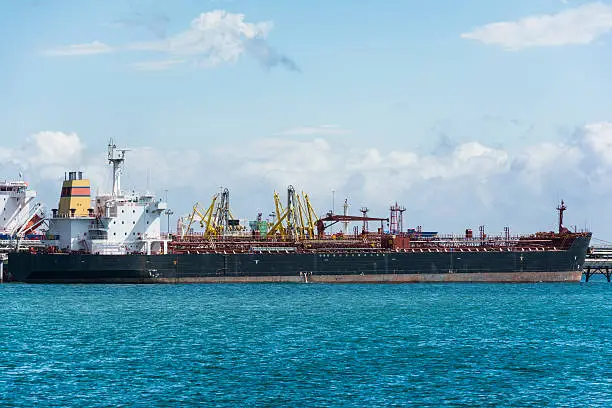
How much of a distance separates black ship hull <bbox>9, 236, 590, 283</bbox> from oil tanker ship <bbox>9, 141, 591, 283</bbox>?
0.26 ft

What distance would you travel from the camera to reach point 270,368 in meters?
33.1

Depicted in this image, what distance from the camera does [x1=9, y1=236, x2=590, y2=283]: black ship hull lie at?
7056 centimetres

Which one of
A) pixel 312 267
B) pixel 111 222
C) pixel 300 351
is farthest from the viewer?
pixel 312 267

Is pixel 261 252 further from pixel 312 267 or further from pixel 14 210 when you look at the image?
pixel 14 210

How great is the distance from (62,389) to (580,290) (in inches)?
2320

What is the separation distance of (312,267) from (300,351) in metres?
41.0

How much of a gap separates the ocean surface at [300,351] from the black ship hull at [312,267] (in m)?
7.69

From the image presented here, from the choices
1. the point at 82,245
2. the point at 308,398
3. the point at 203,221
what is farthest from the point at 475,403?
the point at 203,221

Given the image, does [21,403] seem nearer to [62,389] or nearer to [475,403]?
[62,389]

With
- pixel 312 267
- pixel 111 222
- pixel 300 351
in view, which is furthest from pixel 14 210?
pixel 300 351

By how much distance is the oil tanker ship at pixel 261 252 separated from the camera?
71.3m

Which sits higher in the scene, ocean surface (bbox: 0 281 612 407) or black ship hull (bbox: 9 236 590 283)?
black ship hull (bbox: 9 236 590 283)

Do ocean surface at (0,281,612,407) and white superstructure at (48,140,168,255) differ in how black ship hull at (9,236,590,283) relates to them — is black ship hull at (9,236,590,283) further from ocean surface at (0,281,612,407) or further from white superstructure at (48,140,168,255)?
ocean surface at (0,281,612,407)

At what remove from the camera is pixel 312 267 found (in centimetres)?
7806
